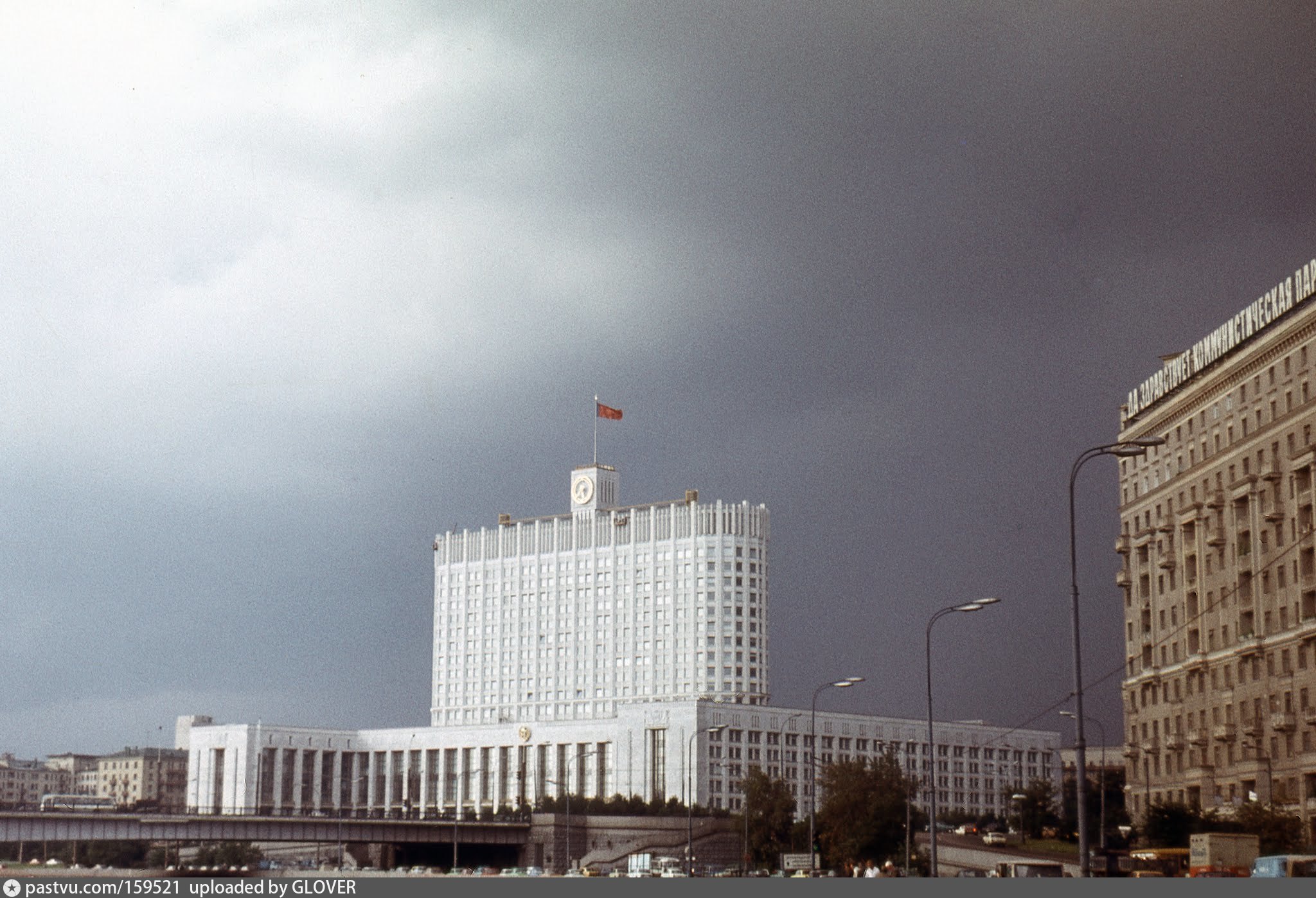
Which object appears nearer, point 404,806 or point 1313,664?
point 1313,664

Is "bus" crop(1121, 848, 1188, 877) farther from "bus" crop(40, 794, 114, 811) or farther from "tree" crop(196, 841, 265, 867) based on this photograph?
"bus" crop(40, 794, 114, 811)

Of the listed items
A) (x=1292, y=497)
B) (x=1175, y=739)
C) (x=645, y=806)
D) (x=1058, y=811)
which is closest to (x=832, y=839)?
(x=1175, y=739)

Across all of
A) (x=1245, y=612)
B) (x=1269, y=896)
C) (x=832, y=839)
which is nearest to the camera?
(x=1269, y=896)

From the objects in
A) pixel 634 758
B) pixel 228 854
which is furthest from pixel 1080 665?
pixel 634 758

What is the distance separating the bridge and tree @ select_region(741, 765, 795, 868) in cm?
2984

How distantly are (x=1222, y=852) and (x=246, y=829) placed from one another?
86002 millimetres

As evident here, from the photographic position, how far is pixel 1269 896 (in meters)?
31.5

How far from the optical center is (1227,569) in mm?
89812

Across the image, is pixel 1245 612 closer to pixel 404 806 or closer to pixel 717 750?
pixel 717 750

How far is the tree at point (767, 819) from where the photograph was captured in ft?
377

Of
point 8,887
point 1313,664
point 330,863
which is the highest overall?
point 1313,664

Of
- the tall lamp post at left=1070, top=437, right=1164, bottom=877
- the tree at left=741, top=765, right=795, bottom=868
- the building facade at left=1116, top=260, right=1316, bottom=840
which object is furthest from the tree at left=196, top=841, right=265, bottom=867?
the tall lamp post at left=1070, top=437, right=1164, bottom=877

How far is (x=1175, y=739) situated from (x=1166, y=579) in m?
10.5

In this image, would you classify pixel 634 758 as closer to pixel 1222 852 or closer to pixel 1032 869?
pixel 1032 869
